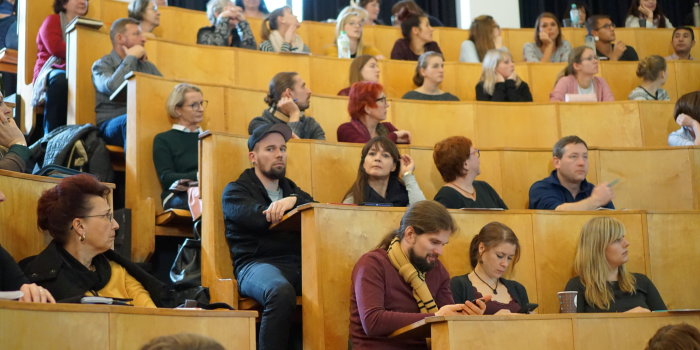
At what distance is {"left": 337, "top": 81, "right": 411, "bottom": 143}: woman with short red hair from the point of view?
4.24m

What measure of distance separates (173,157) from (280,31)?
1.76 metres

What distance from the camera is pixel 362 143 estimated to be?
13.4ft

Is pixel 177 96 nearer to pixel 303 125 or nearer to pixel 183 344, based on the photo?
pixel 303 125

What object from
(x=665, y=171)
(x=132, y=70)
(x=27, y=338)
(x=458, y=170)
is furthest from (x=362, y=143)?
(x=27, y=338)

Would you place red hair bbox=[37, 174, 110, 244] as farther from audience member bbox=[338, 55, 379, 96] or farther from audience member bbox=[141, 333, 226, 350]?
audience member bbox=[338, 55, 379, 96]

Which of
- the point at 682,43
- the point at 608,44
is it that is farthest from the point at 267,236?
the point at 682,43

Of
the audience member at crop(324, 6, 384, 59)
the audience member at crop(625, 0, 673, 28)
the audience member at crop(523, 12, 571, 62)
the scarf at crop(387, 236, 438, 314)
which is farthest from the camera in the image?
the audience member at crop(625, 0, 673, 28)

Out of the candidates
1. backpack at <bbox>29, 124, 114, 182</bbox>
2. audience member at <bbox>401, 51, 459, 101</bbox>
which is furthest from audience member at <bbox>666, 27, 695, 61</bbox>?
backpack at <bbox>29, 124, 114, 182</bbox>

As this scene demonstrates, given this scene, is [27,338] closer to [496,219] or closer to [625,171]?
[496,219]

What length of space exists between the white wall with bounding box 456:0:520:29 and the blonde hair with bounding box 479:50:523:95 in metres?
2.29

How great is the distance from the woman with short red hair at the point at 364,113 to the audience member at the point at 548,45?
7.15 ft

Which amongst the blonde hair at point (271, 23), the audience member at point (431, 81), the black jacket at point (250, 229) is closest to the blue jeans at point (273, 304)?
the black jacket at point (250, 229)

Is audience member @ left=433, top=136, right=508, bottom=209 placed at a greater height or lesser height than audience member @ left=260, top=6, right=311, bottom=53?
lesser

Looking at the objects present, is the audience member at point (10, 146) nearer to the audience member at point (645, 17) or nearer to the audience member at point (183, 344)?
the audience member at point (183, 344)
